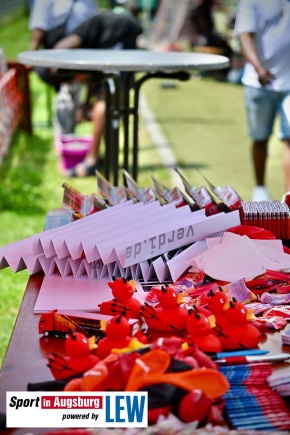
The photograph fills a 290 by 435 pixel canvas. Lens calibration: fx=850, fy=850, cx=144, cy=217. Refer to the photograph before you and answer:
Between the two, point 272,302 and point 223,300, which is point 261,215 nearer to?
point 272,302

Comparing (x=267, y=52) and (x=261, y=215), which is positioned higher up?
(x=261, y=215)

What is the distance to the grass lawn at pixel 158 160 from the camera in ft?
17.5

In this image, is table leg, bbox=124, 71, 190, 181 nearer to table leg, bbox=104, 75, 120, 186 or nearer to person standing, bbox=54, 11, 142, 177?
table leg, bbox=104, 75, 120, 186

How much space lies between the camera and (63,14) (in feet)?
23.1

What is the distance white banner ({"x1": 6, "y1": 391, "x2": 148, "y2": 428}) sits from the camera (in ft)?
5.15

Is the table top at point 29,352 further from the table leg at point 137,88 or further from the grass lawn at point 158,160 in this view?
the table leg at point 137,88

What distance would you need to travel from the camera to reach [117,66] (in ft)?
13.9

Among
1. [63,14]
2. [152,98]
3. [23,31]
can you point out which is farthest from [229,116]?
[23,31]

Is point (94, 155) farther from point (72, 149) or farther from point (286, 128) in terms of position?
point (286, 128)

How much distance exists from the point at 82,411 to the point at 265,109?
390cm

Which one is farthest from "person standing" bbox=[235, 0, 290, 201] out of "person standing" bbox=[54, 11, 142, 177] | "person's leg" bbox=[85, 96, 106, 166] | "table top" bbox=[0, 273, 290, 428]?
"table top" bbox=[0, 273, 290, 428]

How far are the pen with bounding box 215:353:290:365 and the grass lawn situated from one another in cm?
186

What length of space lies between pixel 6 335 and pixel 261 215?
1504 millimetres

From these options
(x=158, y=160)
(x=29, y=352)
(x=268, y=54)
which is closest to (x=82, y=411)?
(x=29, y=352)
